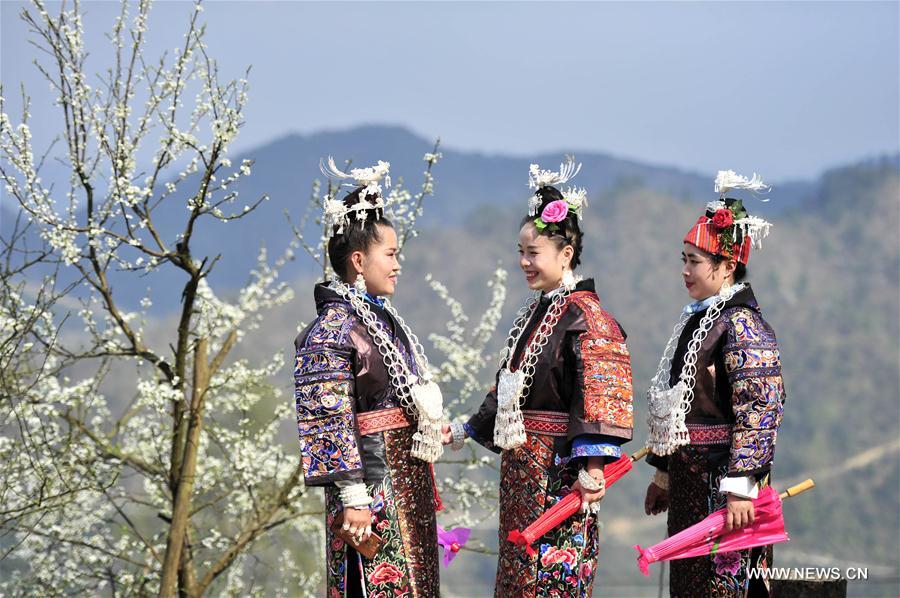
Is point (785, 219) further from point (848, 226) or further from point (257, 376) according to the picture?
point (257, 376)

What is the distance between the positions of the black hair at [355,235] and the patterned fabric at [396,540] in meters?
0.63

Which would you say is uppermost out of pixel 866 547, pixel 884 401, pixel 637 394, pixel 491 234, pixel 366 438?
pixel 491 234

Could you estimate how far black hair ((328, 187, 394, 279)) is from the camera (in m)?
3.74

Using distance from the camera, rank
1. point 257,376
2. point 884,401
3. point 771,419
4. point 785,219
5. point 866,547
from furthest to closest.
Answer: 1. point 785,219
2. point 884,401
3. point 866,547
4. point 257,376
5. point 771,419

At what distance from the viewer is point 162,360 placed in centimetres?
526

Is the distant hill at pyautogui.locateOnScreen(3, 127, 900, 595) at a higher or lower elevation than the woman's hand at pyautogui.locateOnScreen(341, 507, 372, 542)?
higher

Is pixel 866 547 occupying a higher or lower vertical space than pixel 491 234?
lower

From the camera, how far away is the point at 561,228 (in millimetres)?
3762

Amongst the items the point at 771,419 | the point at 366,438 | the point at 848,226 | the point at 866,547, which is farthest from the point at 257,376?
the point at 848,226

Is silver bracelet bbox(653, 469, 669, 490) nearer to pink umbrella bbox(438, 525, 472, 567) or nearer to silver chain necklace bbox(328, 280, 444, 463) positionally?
pink umbrella bbox(438, 525, 472, 567)

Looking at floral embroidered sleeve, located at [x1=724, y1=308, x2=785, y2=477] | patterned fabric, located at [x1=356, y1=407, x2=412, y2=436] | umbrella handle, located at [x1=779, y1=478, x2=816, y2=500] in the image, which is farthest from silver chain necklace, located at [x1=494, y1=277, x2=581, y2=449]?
umbrella handle, located at [x1=779, y1=478, x2=816, y2=500]

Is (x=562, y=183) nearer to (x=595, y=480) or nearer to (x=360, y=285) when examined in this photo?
(x=360, y=285)

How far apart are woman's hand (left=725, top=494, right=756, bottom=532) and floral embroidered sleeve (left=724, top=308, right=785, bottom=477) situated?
0.27 feet

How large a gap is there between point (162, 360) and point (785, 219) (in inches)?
1141
